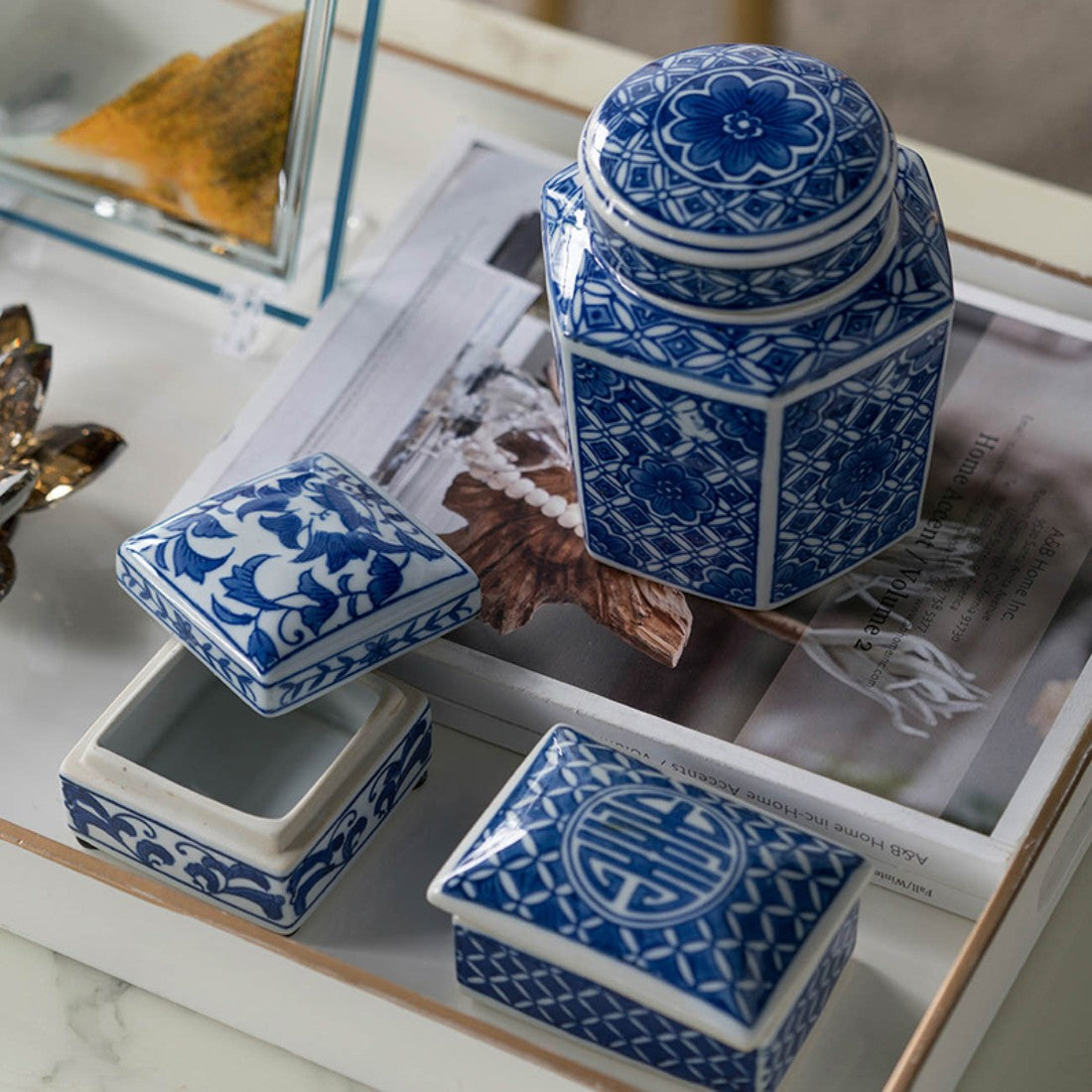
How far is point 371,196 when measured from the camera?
0.73 metres

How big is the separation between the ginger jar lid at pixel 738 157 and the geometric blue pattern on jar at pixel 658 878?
5.8 inches

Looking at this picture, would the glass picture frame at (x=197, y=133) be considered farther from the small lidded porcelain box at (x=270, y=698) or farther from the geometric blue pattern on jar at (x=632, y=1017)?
the geometric blue pattern on jar at (x=632, y=1017)

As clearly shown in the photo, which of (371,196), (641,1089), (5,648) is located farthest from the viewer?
(371,196)

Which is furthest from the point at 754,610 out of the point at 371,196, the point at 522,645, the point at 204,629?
the point at 371,196

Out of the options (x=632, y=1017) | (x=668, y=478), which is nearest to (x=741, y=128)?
(x=668, y=478)

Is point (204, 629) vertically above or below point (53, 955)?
above

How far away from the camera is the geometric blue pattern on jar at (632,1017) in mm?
438

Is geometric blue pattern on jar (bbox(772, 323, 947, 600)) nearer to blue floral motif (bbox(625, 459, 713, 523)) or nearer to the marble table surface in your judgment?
blue floral motif (bbox(625, 459, 713, 523))

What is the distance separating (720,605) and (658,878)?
0.14 meters

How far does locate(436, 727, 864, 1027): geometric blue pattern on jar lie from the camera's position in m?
0.42

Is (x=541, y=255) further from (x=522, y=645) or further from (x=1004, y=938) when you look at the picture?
(x=1004, y=938)

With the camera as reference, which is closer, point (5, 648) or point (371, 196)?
point (5, 648)

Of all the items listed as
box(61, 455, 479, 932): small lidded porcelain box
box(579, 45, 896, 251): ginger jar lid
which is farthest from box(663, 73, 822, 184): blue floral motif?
box(61, 455, 479, 932): small lidded porcelain box

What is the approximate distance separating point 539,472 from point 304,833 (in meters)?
0.17
